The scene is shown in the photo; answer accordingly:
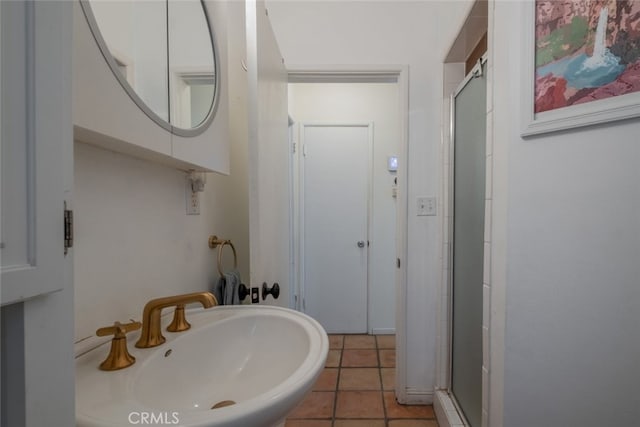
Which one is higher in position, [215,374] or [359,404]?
[215,374]

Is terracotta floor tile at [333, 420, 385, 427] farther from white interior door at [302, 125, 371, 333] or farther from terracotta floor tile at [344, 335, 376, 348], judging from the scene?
white interior door at [302, 125, 371, 333]

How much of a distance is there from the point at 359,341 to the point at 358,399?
2.35ft

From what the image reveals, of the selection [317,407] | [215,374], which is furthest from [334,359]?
[215,374]

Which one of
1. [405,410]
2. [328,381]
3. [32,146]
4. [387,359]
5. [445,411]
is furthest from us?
[387,359]

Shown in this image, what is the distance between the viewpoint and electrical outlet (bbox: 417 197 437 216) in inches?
61.6

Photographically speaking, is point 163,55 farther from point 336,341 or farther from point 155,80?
point 336,341

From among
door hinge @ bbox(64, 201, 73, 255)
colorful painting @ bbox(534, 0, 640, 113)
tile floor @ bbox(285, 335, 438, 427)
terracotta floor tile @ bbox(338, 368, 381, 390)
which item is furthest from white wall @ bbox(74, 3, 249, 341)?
terracotta floor tile @ bbox(338, 368, 381, 390)

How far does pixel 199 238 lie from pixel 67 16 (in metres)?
0.81

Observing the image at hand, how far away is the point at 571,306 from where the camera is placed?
2.27 feet

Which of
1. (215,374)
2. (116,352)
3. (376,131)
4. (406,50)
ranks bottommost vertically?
(215,374)

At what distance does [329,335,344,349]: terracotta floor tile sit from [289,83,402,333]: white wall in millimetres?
292

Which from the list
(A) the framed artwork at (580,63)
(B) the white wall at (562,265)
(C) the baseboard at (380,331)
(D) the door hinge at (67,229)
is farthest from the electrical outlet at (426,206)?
(D) the door hinge at (67,229)

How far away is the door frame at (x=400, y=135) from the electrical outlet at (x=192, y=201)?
95cm

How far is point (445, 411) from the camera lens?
1.37 metres
